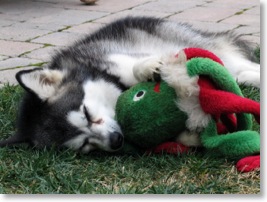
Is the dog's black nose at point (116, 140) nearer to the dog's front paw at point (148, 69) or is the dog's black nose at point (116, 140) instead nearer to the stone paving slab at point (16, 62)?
the dog's front paw at point (148, 69)

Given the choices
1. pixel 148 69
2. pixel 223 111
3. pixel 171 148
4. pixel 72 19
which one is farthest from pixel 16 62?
pixel 223 111

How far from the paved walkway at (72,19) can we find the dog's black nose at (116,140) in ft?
5.39

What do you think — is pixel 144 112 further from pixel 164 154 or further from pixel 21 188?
pixel 21 188

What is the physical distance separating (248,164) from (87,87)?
97 centimetres

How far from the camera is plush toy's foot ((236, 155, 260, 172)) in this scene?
288 centimetres

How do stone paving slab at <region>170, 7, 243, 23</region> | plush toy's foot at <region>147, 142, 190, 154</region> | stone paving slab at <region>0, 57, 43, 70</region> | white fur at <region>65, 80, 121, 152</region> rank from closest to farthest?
Result: plush toy's foot at <region>147, 142, 190, 154</region> → white fur at <region>65, 80, 121, 152</region> → stone paving slab at <region>0, 57, 43, 70</region> → stone paving slab at <region>170, 7, 243, 23</region>

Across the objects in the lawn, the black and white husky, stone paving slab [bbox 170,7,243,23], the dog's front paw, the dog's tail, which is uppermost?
the dog's front paw

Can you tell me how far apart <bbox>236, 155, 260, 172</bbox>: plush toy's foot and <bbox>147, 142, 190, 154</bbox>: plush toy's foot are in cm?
31

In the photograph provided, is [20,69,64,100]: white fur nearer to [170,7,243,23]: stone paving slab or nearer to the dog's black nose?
the dog's black nose

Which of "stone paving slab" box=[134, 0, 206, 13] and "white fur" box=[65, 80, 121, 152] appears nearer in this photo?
"white fur" box=[65, 80, 121, 152]

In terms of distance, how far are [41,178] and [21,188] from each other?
11cm

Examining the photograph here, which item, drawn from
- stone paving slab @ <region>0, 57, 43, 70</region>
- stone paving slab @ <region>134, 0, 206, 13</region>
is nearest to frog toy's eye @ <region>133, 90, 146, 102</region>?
stone paving slab @ <region>0, 57, 43, 70</region>

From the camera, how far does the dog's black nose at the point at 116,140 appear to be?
3.19m

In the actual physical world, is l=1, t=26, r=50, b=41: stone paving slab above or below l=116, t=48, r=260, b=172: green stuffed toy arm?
below
